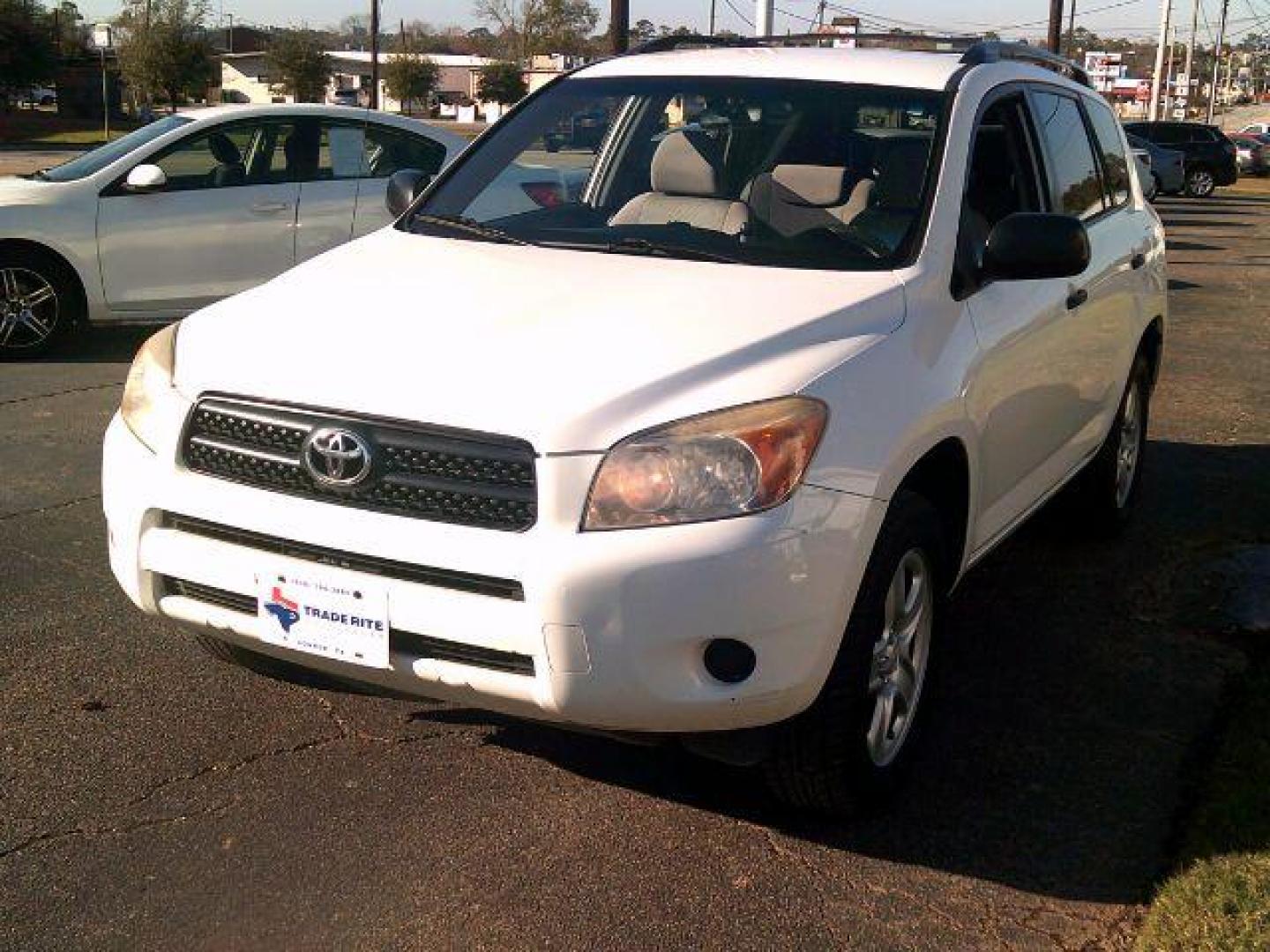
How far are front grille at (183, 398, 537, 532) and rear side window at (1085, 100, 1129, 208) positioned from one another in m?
3.52

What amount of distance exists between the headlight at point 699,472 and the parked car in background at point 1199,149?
32.4m

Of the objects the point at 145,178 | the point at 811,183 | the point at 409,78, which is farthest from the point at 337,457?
the point at 409,78

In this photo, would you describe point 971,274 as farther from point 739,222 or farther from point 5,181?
point 5,181

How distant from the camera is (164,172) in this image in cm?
944

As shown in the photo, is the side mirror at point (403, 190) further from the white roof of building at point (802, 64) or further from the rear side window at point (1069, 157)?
the rear side window at point (1069, 157)

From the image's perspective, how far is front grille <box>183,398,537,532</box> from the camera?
3043mm

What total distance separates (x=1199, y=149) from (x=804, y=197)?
3201 cm

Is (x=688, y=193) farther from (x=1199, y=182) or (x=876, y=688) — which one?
(x=1199, y=182)

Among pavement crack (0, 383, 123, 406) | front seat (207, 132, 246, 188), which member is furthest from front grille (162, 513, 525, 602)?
front seat (207, 132, 246, 188)

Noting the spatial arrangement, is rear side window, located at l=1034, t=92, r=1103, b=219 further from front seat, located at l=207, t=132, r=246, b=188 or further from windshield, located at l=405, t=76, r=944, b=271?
front seat, located at l=207, t=132, r=246, b=188

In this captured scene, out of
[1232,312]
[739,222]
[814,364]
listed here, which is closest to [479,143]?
[739,222]

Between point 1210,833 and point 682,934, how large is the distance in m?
1.33

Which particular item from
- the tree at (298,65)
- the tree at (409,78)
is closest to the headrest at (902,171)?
the tree at (298,65)

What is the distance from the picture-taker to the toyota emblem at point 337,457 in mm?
3141
